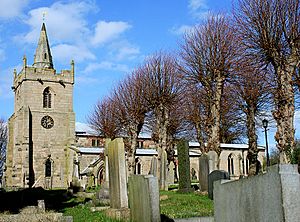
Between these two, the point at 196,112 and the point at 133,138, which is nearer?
the point at 196,112

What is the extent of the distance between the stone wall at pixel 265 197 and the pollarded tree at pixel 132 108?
28.0m

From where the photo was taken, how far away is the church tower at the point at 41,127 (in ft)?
167

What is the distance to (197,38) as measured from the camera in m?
25.3

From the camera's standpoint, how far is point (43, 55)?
56.2m

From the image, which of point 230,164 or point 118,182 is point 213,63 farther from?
point 230,164

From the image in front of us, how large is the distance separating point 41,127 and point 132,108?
22781mm

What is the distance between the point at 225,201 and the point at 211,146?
1895cm

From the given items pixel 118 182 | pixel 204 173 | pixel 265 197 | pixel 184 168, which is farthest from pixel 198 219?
pixel 184 168

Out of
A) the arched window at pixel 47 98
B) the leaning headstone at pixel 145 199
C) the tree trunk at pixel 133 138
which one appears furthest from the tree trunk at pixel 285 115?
the arched window at pixel 47 98

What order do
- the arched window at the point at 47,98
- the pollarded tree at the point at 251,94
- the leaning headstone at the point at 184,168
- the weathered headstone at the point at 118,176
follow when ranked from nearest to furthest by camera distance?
the weathered headstone at the point at 118,176
the leaning headstone at the point at 184,168
the pollarded tree at the point at 251,94
the arched window at the point at 47,98

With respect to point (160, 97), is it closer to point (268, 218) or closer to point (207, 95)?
point (207, 95)

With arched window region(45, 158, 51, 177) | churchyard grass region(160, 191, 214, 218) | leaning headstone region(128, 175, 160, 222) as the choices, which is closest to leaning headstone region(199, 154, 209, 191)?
churchyard grass region(160, 191, 214, 218)

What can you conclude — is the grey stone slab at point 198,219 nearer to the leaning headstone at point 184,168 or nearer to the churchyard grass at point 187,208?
the churchyard grass at point 187,208

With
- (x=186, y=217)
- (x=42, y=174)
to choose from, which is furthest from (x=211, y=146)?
(x=42, y=174)
